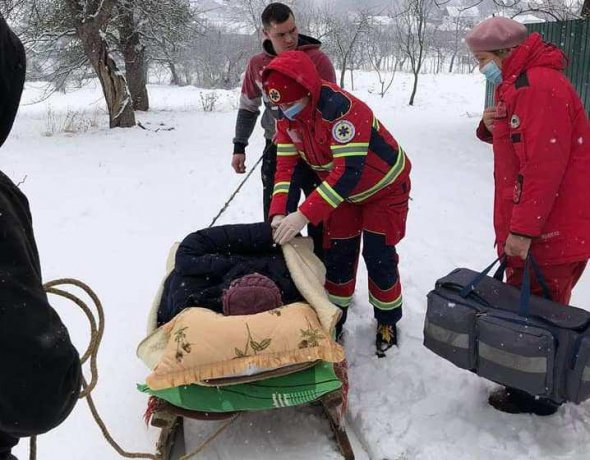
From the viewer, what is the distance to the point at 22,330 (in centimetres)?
97

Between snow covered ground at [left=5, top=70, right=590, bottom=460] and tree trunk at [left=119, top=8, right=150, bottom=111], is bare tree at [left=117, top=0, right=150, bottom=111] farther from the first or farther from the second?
snow covered ground at [left=5, top=70, right=590, bottom=460]

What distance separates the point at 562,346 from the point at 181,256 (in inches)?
66.4

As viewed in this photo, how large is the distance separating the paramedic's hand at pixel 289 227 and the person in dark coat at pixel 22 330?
1.62 meters

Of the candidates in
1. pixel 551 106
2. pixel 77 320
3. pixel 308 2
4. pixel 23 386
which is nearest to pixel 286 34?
pixel 551 106

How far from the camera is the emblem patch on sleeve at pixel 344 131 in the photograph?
8.43 ft

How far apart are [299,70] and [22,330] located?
1.84 metres

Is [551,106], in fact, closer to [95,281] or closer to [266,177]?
[266,177]

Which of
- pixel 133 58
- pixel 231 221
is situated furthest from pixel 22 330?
pixel 133 58

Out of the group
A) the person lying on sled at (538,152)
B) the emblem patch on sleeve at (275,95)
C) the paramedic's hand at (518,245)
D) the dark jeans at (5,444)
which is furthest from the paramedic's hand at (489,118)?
the dark jeans at (5,444)

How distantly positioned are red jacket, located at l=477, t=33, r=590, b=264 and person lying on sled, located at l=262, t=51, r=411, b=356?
1.97 feet

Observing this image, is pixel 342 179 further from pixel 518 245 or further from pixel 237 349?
pixel 237 349

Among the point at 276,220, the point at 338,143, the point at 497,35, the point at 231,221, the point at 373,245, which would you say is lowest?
the point at 231,221

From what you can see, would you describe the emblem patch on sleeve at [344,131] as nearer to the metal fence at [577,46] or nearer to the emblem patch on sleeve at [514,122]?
the emblem patch on sleeve at [514,122]

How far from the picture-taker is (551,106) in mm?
2100
